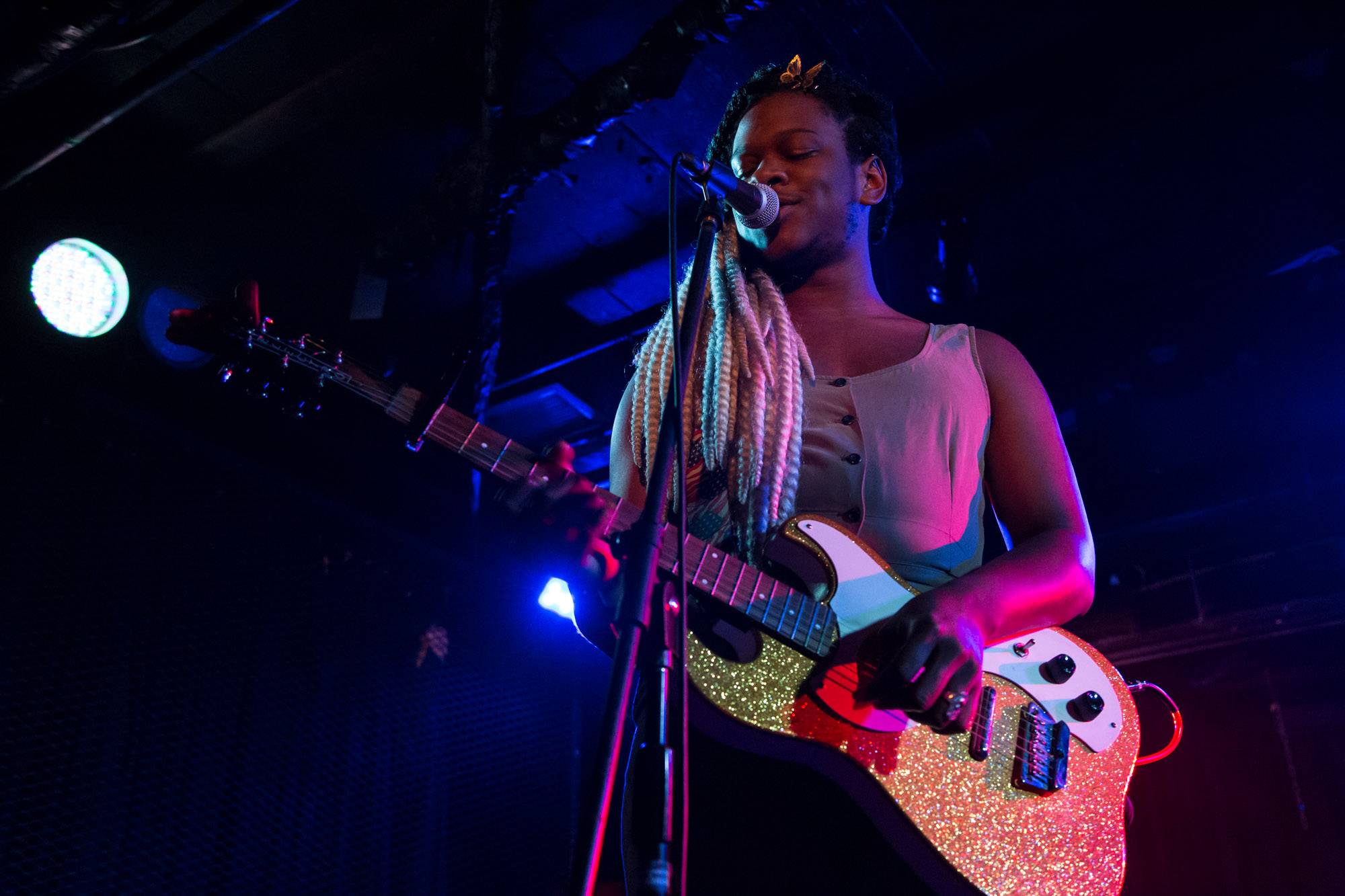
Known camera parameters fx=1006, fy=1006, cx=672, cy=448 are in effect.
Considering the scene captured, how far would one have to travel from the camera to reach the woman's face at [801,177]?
8.48ft

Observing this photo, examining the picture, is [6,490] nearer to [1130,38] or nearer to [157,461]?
[157,461]

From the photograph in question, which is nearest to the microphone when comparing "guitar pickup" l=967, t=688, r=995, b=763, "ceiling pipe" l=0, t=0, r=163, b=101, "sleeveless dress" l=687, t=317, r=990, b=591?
"sleeveless dress" l=687, t=317, r=990, b=591

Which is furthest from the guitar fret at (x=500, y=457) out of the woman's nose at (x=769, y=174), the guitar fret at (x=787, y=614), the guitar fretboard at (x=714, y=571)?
the woman's nose at (x=769, y=174)

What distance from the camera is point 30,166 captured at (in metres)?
3.63

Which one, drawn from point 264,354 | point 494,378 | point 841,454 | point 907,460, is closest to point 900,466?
point 907,460

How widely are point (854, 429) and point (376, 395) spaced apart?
1.04m

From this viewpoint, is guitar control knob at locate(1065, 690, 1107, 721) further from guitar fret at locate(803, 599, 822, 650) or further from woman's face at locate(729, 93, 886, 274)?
woman's face at locate(729, 93, 886, 274)

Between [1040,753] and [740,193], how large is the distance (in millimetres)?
1267

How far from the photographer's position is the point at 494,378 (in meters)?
4.90

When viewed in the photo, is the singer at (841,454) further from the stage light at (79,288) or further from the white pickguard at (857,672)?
the stage light at (79,288)

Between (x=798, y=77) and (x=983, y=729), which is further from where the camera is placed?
(x=798, y=77)

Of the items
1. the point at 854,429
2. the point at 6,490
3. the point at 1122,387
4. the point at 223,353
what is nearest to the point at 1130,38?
the point at 1122,387

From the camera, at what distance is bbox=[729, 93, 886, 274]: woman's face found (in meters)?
2.58

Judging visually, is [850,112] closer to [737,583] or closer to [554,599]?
[737,583]
